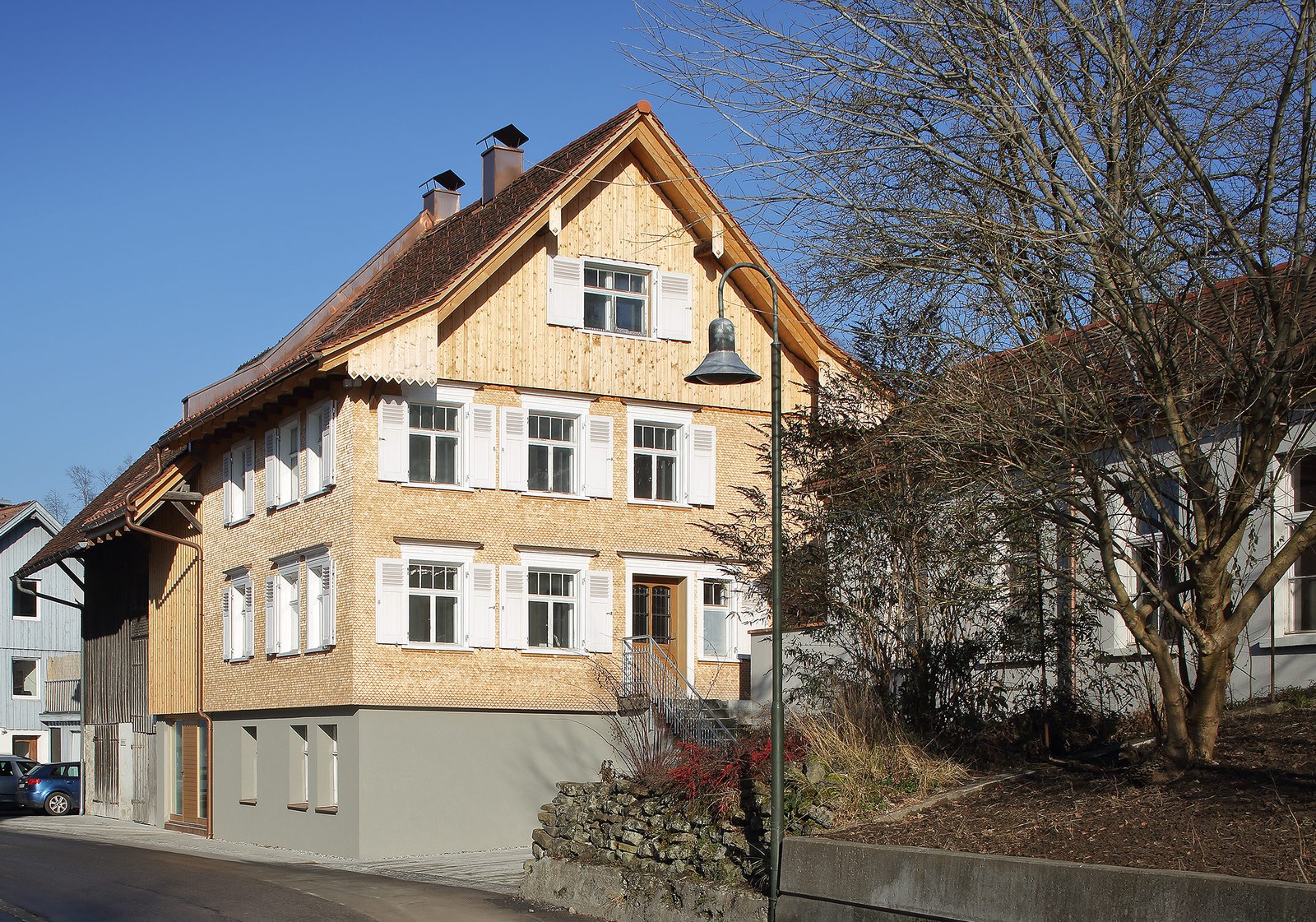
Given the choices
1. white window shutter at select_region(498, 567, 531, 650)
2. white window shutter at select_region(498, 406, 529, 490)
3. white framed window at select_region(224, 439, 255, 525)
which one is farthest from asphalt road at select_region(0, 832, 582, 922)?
white framed window at select_region(224, 439, 255, 525)

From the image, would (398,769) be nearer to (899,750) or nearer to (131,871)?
(131,871)

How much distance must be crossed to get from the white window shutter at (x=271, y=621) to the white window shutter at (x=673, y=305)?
8550 millimetres

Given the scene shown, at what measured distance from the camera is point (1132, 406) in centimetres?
1262

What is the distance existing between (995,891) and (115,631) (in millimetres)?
31035

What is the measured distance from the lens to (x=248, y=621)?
29.2 metres

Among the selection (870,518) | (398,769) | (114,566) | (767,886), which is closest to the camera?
(767,886)

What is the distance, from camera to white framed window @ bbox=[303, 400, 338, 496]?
2584cm

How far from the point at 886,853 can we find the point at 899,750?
2370 millimetres

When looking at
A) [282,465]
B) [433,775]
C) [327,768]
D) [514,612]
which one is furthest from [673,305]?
[327,768]

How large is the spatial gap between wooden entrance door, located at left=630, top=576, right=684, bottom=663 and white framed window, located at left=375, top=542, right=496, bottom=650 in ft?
9.87

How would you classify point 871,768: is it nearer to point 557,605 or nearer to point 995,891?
point 995,891

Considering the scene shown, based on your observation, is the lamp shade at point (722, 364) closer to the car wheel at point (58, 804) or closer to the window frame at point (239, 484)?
the window frame at point (239, 484)

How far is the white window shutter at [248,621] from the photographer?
28.9 m

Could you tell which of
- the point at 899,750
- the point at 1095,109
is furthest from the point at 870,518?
the point at 1095,109
